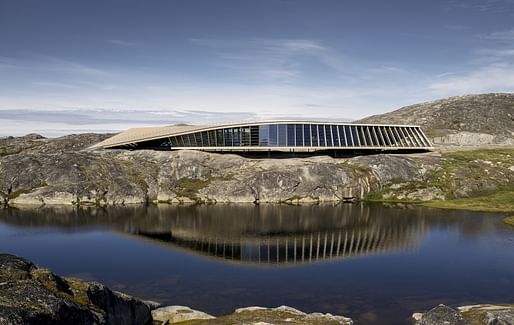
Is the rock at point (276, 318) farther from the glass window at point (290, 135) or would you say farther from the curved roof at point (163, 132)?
the curved roof at point (163, 132)

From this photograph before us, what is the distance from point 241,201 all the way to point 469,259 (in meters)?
74.8

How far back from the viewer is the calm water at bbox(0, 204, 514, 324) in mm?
55094

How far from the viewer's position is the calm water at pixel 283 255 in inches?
2169

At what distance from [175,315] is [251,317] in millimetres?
8006

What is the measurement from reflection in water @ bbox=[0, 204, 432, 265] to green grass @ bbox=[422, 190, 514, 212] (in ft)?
60.0

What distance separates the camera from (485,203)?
129750 millimetres

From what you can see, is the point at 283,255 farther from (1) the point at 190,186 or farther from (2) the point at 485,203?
(2) the point at 485,203

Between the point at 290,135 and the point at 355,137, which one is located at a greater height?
the point at 290,135

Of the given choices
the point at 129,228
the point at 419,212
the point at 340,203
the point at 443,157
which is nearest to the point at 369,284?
the point at 129,228

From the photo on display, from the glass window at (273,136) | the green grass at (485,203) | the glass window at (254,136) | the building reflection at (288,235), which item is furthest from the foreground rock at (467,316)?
the glass window at (254,136)

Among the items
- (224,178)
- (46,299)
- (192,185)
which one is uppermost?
(224,178)

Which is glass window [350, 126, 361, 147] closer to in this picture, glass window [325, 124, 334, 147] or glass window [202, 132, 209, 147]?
glass window [325, 124, 334, 147]

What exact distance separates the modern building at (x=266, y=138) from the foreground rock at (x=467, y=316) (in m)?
113

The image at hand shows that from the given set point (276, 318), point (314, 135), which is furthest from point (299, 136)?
point (276, 318)
